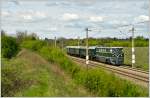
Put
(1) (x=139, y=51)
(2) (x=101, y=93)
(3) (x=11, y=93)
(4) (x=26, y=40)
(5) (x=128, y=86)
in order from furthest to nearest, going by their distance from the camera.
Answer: (4) (x=26, y=40)
(1) (x=139, y=51)
(3) (x=11, y=93)
(2) (x=101, y=93)
(5) (x=128, y=86)

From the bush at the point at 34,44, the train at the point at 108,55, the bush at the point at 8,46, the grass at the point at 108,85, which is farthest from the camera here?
the bush at the point at 34,44

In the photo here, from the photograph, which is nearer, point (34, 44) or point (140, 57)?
point (140, 57)

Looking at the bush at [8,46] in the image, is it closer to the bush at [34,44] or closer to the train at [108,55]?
the train at [108,55]

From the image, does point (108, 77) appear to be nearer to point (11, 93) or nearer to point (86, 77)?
point (86, 77)

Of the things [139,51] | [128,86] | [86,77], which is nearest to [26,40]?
[139,51]

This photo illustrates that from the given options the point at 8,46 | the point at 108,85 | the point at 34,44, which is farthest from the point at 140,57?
the point at 34,44

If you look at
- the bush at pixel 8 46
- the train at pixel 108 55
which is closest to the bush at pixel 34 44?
the bush at pixel 8 46

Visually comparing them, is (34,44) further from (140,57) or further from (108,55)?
(108,55)

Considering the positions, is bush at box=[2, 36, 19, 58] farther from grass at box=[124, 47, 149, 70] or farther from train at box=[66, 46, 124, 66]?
grass at box=[124, 47, 149, 70]

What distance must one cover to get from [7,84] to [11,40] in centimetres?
3269

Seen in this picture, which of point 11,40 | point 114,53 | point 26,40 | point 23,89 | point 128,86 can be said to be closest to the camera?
point 128,86

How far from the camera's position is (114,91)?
14.2 m

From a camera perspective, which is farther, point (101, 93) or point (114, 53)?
point (114, 53)

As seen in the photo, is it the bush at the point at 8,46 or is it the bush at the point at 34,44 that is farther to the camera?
the bush at the point at 34,44
